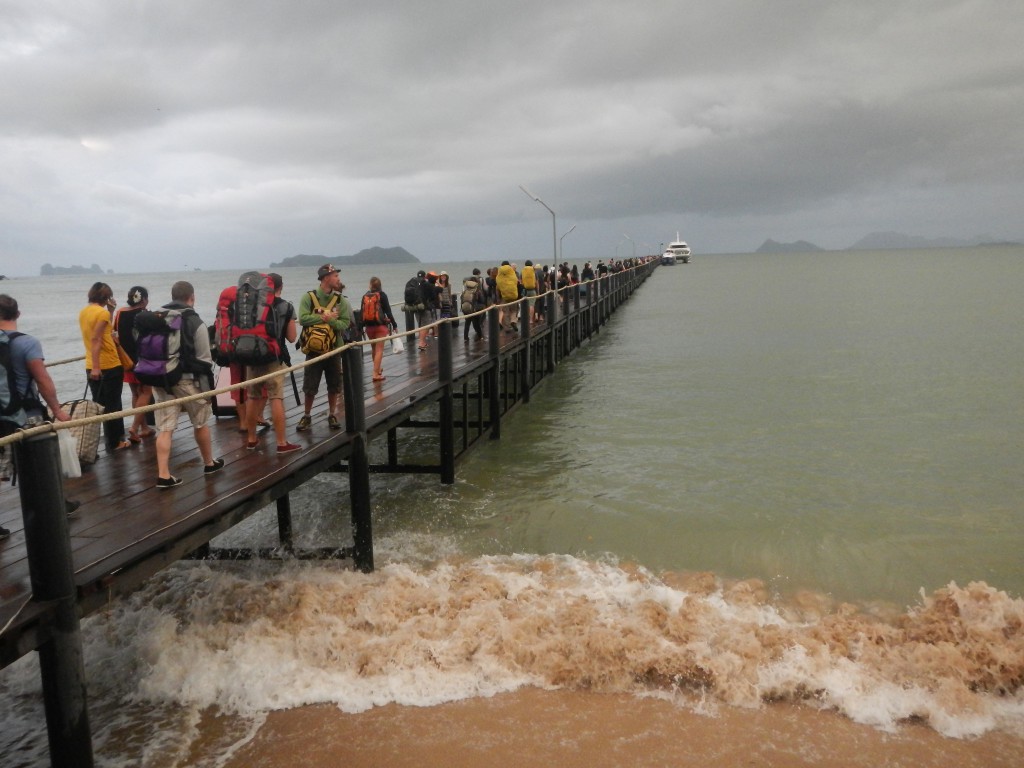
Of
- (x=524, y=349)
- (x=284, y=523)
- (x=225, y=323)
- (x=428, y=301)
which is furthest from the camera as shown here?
(x=524, y=349)

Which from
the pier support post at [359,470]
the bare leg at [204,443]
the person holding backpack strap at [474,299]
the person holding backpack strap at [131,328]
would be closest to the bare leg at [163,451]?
the bare leg at [204,443]

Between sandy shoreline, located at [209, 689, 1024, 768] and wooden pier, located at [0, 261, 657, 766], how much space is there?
4.84 ft

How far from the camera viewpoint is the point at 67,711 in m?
3.94

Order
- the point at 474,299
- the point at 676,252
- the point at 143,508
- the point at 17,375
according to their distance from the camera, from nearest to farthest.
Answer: the point at 17,375 < the point at 143,508 < the point at 474,299 < the point at 676,252

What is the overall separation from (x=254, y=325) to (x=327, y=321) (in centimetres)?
124

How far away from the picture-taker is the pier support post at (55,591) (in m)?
3.66

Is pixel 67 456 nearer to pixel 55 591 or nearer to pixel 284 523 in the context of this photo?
pixel 55 591

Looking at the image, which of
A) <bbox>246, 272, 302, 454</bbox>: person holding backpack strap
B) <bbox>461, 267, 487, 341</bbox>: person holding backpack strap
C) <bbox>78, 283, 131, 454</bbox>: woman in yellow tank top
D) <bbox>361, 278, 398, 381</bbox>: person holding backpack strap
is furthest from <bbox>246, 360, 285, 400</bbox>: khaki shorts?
<bbox>461, 267, 487, 341</bbox>: person holding backpack strap

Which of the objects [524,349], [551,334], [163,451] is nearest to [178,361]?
[163,451]

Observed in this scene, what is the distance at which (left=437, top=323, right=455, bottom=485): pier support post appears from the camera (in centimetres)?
1027

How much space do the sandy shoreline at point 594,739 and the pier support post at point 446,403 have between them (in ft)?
18.0

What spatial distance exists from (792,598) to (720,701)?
2.29 m

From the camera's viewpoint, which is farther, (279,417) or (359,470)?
(359,470)

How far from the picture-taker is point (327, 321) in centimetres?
748
